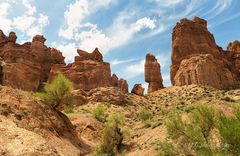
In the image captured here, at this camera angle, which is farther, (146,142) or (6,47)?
(6,47)

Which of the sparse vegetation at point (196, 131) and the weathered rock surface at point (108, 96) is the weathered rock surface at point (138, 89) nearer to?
the weathered rock surface at point (108, 96)

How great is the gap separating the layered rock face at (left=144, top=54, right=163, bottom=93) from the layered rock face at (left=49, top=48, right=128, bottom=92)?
16.2 meters

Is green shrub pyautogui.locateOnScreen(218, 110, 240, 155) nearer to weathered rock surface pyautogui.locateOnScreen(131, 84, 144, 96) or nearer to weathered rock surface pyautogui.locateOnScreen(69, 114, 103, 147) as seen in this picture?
weathered rock surface pyautogui.locateOnScreen(69, 114, 103, 147)

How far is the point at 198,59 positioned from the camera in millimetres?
73875

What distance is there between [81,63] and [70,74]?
412 cm

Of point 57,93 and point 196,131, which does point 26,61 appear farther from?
point 196,131

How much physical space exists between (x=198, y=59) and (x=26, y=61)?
141ft

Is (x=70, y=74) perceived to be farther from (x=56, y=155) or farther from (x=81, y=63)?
(x=56, y=155)

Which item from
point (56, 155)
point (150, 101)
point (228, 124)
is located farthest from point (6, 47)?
point (228, 124)

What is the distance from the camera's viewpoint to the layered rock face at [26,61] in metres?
70.0

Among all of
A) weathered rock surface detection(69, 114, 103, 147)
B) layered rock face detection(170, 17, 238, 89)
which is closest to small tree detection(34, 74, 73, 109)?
weathered rock surface detection(69, 114, 103, 147)

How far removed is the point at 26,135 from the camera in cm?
1870

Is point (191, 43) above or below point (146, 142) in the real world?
above

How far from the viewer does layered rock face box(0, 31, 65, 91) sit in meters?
70.0
